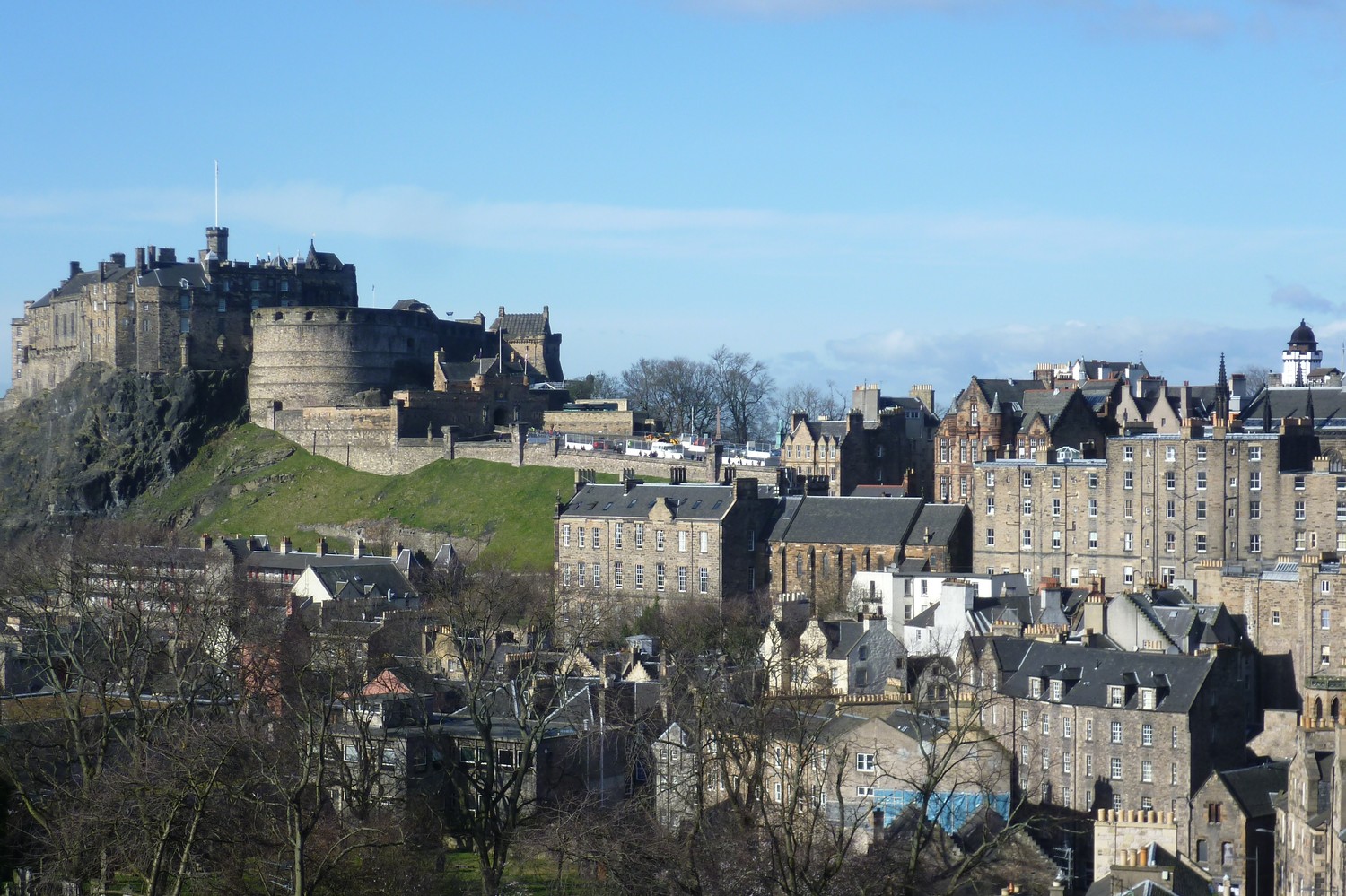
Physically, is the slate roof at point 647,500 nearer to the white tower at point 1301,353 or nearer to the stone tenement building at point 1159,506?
the stone tenement building at point 1159,506

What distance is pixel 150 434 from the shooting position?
115250 millimetres

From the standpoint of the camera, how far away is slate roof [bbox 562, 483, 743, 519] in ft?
262

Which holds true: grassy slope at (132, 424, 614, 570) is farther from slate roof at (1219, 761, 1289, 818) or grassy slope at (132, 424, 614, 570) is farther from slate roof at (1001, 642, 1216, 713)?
slate roof at (1219, 761, 1289, 818)

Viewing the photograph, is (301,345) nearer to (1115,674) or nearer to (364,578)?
(364,578)

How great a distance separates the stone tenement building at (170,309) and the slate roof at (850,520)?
44.9 meters

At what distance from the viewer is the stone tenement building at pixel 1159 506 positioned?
68.2 meters

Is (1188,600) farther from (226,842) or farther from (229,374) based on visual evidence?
(229,374)

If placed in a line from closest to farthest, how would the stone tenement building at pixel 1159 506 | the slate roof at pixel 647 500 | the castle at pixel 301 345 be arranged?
the stone tenement building at pixel 1159 506
the slate roof at pixel 647 500
the castle at pixel 301 345

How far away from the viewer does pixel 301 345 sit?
381ft

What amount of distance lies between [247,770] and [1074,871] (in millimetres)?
19163

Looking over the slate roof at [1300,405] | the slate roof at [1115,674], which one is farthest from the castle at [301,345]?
the slate roof at [1115,674]

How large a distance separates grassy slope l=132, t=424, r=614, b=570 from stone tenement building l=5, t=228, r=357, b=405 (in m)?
7.92

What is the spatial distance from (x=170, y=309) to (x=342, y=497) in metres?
23.4

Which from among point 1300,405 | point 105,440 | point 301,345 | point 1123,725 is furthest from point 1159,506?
point 105,440
